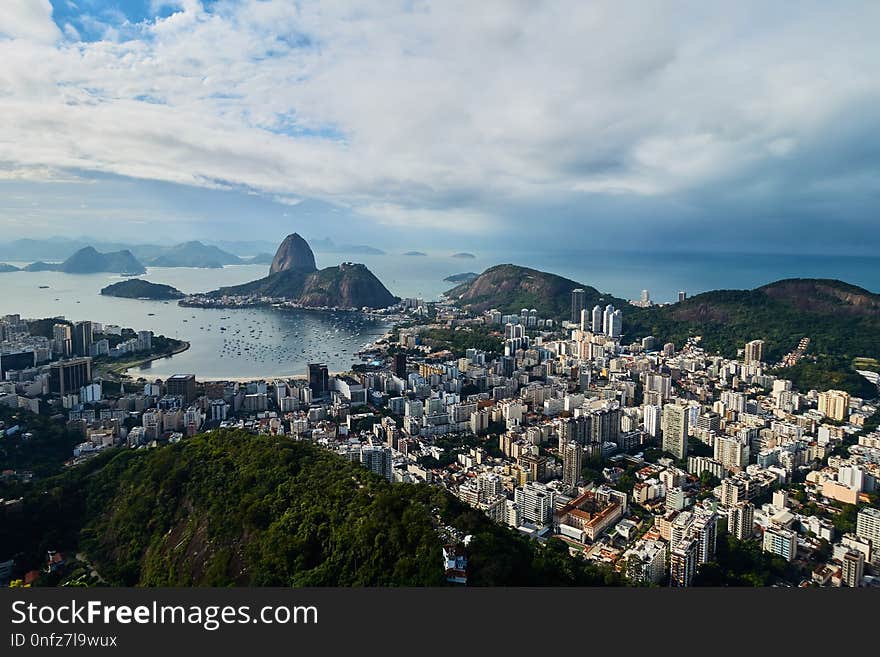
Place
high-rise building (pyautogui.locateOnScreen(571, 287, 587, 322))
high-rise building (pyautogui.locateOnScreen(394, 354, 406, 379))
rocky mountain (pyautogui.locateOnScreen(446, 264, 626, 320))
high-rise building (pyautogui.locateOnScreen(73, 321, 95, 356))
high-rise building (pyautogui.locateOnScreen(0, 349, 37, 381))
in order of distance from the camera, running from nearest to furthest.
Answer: high-rise building (pyautogui.locateOnScreen(0, 349, 37, 381)) < high-rise building (pyautogui.locateOnScreen(394, 354, 406, 379)) < high-rise building (pyautogui.locateOnScreen(73, 321, 95, 356)) < high-rise building (pyautogui.locateOnScreen(571, 287, 587, 322)) < rocky mountain (pyautogui.locateOnScreen(446, 264, 626, 320))

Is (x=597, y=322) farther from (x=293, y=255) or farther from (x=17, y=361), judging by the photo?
(x=293, y=255)

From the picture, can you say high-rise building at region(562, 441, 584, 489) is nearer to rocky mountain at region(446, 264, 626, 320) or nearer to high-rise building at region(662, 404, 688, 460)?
high-rise building at region(662, 404, 688, 460)

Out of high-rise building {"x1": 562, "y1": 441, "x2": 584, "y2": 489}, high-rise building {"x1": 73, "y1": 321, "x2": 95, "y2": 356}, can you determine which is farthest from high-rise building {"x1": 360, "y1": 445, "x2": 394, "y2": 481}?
high-rise building {"x1": 73, "y1": 321, "x2": 95, "y2": 356}

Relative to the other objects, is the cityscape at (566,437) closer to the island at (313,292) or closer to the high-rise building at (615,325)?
the high-rise building at (615,325)

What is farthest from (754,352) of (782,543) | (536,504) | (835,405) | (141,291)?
(141,291)

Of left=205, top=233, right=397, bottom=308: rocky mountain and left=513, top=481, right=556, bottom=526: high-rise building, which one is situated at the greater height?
left=205, top=233, right=397, bottom=308: rocky mountain
